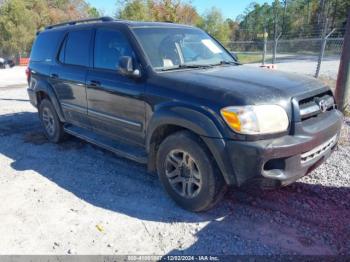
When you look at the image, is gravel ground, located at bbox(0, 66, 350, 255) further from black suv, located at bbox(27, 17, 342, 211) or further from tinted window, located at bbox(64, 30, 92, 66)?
tinted window, located at bbox(64, 30, 92, 66)

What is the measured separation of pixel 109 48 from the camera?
4.21 meters

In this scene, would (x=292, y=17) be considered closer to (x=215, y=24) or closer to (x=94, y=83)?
(x=215, y=24)

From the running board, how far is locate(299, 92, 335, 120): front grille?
1.78 m

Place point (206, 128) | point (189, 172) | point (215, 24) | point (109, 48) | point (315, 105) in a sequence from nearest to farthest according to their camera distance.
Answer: point (206, 128) → point (315, 105) → point (189, 172) → point (109, 48) → point (215, 24)

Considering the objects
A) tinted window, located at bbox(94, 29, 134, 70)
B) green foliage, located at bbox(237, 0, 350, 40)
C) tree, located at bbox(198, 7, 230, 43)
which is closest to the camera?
tinted window, located at bbox(94, 29, 134, 70)

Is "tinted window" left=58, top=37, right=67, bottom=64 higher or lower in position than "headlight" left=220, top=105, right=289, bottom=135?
higher

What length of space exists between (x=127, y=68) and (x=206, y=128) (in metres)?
1.19

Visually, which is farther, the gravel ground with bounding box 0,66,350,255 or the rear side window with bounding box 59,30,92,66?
the rear side window with bounding box 59,30,92,66

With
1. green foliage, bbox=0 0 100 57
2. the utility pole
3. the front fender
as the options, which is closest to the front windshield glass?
the front fender

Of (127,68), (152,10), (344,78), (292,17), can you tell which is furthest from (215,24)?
(127,68)

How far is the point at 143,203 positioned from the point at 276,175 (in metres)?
1.54

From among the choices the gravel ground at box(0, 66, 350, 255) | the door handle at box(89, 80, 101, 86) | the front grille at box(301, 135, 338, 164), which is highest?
the door handle at box(89, 80, 101, 86)

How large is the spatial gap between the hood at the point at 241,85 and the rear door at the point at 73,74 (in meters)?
1.60

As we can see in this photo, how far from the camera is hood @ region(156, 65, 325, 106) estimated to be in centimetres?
294
